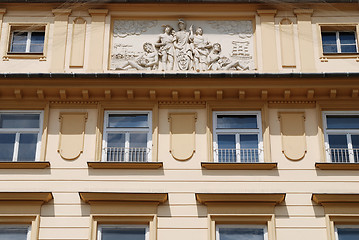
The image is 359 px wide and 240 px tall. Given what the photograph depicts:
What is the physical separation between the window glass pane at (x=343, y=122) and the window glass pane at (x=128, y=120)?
473 centimetres

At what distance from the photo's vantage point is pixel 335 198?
56.1 feet

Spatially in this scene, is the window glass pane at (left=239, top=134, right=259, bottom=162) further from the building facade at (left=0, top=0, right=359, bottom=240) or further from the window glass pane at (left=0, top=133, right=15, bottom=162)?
the window glass pane at (left=0, top=133, right=15, bottom=162)

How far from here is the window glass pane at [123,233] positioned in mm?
16922

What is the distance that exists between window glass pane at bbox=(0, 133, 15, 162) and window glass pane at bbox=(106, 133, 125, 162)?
242 cm

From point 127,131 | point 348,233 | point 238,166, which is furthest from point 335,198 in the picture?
point 127,131

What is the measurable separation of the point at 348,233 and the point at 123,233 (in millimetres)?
5265

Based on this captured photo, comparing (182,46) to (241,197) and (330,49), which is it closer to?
(330,49)

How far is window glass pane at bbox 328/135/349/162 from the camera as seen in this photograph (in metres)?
18.0

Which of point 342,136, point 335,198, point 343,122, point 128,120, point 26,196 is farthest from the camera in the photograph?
point 128,120

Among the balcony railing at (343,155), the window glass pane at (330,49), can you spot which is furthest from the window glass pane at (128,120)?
the window glass pane at (330,49)

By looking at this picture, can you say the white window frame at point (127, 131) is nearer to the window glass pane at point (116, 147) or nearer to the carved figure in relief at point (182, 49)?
the window glass pane at point (116, 147)

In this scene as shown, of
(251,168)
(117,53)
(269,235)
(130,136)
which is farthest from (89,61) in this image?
(269,235)

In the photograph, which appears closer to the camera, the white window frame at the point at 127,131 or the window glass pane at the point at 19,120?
the white window frame at the point at 127,131

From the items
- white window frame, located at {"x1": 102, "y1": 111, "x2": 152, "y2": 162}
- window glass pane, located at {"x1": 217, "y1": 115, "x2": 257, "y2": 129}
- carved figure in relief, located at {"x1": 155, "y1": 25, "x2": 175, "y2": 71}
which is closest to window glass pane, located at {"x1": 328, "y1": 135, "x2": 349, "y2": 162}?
window glass pane, located at {"x1": 217, "y1": 115, "x2": 257, "y2": 129}
